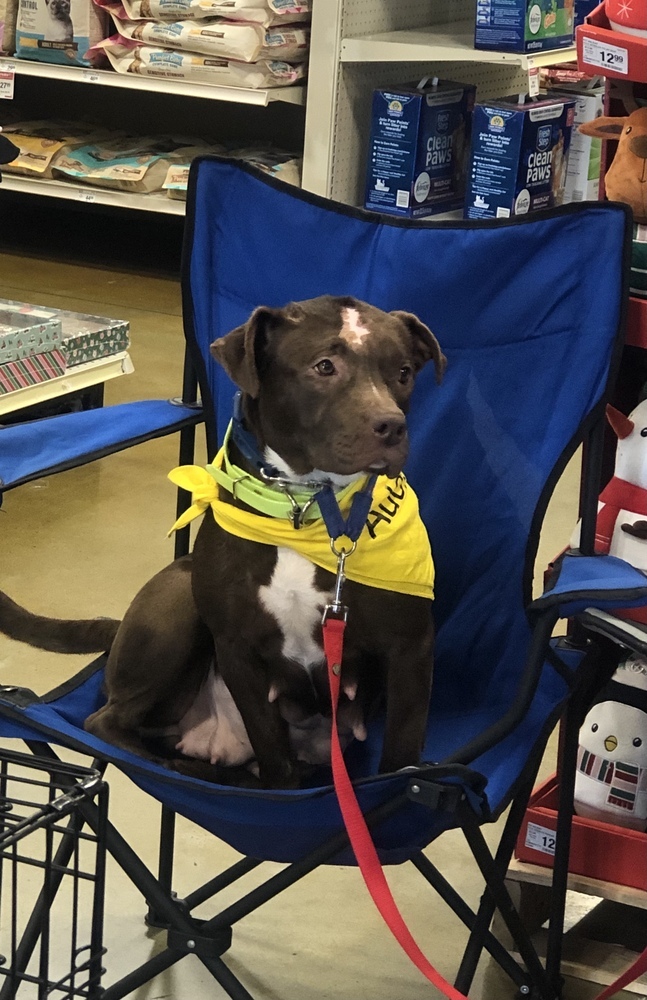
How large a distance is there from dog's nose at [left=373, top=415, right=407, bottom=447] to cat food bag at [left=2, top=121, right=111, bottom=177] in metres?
3.94

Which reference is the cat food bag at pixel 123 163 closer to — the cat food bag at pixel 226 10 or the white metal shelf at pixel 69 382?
the cat food bag at pixel 226 10

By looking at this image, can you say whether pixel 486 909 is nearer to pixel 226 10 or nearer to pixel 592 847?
pixel 592 847

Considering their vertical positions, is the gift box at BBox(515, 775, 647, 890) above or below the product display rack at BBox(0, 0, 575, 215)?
below

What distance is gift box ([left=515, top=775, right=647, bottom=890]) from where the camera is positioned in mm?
1786

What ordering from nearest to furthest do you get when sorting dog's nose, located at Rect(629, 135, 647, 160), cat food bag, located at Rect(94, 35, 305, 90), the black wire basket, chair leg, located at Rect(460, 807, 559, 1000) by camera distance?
the black wire basket → chair leg, located at Rect(460, 807, 559, 1000) → dog's nose, located at Rect(629, 135, 647, 160) → cat food bag, located at Rect(94, 35, 305, 90)

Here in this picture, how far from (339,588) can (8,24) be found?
4032 millimetres

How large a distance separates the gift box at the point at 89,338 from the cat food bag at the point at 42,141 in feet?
5.04

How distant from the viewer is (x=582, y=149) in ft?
13.8

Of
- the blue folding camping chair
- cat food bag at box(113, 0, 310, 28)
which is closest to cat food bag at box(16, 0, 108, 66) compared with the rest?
cat food bag at box(113, 0, 310, 28)

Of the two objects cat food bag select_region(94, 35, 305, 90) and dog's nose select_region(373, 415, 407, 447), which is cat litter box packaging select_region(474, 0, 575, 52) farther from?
dog's nose select_region(373, 415, 407, 447)

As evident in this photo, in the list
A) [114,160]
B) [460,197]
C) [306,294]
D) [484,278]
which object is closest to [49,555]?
[306,294]

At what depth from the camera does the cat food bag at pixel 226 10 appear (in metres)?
4.26

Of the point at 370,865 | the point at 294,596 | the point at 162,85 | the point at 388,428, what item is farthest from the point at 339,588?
the point at 162,85

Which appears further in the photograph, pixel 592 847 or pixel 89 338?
pixel 89 338
